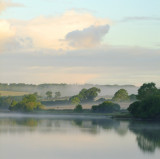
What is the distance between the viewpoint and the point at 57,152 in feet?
131

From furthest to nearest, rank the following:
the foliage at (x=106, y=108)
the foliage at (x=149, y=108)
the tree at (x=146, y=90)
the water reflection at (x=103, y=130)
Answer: the foliage at (x=106, y=108), the tree at (x=146, y=90), the foliage at (x=149, y=108), the water reflection at (x=103, y=130)

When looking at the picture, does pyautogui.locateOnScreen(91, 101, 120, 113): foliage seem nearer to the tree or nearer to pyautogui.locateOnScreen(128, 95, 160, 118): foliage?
the tree

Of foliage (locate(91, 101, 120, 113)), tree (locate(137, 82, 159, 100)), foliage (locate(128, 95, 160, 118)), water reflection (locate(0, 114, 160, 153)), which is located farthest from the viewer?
foliage (locate(91, 101, 120, 113))

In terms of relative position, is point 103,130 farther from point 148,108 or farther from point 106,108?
point 106,108

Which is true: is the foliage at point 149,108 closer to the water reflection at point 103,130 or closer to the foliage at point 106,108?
the water reflection at point 103,130

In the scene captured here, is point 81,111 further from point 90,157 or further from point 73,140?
point 90,157

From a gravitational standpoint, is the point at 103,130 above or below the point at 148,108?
below

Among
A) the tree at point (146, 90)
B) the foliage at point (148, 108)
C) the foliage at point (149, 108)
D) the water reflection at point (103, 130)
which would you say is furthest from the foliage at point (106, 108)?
the water reflection at point (103, 130)

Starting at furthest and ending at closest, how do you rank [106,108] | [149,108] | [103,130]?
1. [106,108]
2. [149,108]
3. [103,130]

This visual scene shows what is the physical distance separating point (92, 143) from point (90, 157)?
1149cm

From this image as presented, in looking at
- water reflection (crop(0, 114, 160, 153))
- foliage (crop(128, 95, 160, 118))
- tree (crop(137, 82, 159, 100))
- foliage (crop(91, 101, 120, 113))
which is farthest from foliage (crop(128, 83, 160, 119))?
foliage (crop(91, 101, 120, 113))

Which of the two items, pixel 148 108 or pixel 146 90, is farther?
pixel 146 90

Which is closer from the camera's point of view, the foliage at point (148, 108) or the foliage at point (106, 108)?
the foliage at point (148, 108)

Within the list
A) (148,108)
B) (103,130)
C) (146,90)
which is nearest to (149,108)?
(148,108)
